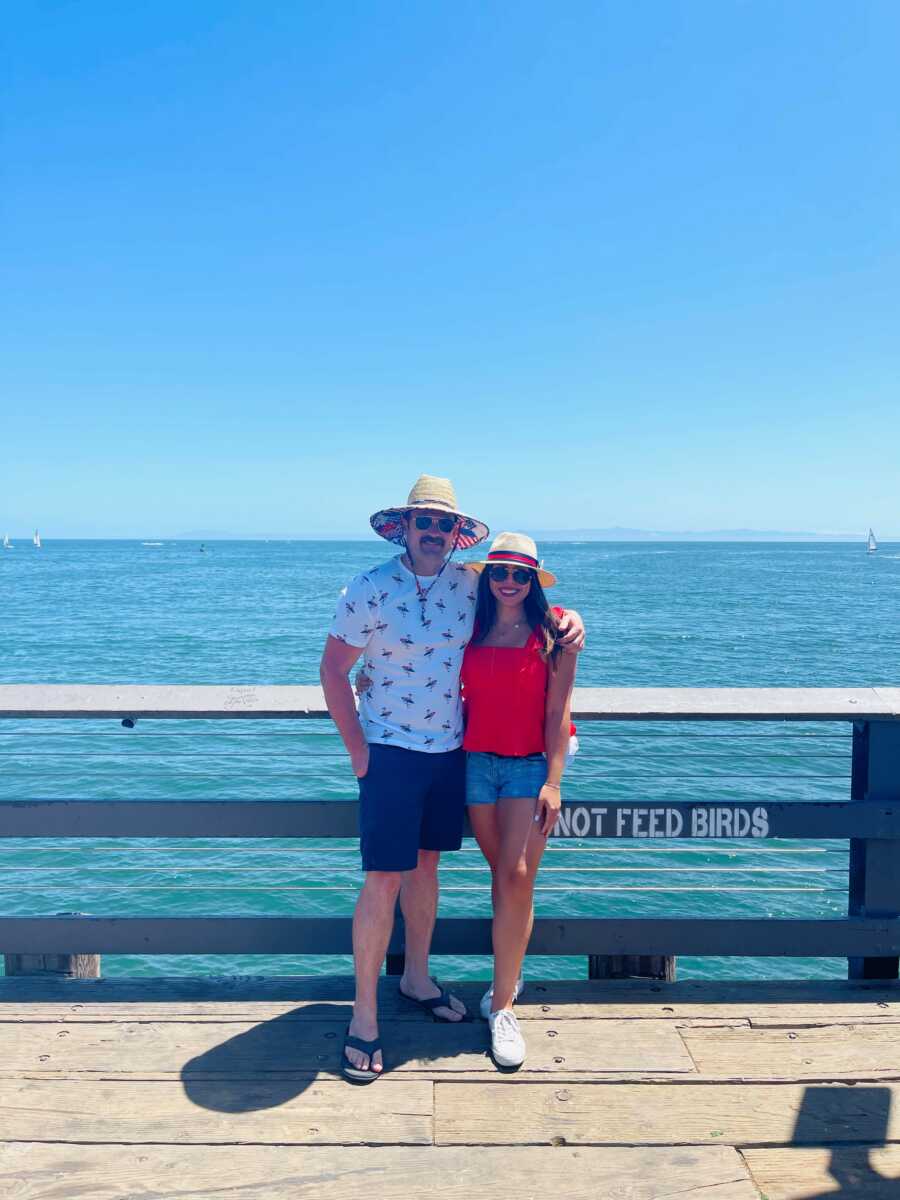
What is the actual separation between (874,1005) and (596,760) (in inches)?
404

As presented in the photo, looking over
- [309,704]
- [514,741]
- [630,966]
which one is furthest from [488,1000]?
[309,704]

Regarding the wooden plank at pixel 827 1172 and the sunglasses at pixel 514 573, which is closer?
the wooden plank at pixel 827 1172

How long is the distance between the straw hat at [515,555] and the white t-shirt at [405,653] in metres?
0.21

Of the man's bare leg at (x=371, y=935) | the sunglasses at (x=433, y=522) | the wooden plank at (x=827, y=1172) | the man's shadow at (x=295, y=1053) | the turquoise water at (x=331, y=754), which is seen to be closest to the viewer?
the wooden plank at (x=827, y=1172)

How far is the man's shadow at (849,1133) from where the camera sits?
2113 millimetres

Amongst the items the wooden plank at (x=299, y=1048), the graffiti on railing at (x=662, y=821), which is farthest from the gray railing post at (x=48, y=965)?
the graffiti on railing at (x=662, y=821)

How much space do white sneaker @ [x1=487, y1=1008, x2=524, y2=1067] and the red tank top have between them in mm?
825

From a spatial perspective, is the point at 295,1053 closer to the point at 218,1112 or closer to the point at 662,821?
the point at 218,1112

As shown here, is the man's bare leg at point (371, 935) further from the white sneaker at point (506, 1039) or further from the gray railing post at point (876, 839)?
the gray railing post at point (876, 839)

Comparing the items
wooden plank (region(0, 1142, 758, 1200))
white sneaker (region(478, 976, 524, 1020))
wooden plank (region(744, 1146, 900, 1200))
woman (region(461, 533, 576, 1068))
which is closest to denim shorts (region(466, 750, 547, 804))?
woman (region(461, 533, 576, 1068))

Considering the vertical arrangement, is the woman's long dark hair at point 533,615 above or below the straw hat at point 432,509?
below

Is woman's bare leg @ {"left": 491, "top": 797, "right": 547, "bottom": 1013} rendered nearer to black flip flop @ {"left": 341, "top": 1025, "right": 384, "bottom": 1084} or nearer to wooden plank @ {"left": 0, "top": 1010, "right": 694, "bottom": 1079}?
wooden plank @ {"left": 0, "top": 1010, "right": 694, "bottom": 1079}

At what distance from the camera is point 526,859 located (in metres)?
2.85

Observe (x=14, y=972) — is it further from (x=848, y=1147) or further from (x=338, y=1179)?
(x=848, y=1147)
